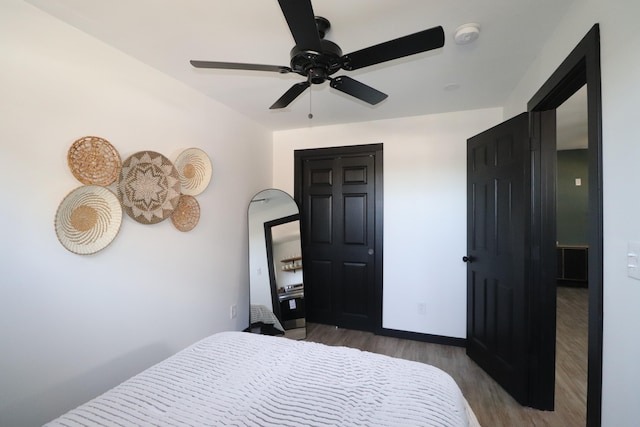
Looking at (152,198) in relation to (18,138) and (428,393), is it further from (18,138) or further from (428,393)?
(428,393)

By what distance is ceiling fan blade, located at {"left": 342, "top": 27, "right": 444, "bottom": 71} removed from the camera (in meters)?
1.04

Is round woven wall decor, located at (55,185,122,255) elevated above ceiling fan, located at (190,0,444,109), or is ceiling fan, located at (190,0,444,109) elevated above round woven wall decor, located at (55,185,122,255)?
ceiling fan, located at (190,0,444,109)

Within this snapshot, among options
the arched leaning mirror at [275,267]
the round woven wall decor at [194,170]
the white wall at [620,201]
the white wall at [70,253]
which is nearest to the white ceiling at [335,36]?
the white wall at [70,253]

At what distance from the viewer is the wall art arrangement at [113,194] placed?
1528 millimetres

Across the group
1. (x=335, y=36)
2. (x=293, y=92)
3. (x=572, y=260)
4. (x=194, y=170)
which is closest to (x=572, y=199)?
(x=572, y=260)

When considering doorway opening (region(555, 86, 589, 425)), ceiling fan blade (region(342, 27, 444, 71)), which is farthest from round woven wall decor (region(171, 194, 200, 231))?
doorway opening (region(555, 86, 589, 425))

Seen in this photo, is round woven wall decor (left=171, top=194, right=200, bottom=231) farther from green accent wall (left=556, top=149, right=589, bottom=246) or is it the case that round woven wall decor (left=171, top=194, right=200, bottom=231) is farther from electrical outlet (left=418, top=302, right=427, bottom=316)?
green accent wall (left=556, top=149, right=589, bottom=246)

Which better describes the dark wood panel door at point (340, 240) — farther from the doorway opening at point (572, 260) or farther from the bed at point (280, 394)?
the bed at point (280, 394)

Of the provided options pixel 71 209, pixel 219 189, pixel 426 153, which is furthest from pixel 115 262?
pixel 426 153

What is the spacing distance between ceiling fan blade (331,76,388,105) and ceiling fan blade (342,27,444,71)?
14cm

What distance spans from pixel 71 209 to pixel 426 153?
117 inches

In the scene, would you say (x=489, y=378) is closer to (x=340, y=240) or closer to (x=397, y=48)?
(x=340, y=240)

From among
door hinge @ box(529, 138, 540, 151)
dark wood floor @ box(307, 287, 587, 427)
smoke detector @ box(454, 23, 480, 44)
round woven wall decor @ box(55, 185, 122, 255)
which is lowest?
dark wood floor @ box(307, 287, 587, 427)

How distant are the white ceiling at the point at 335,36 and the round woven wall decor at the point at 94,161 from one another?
0.67 m
